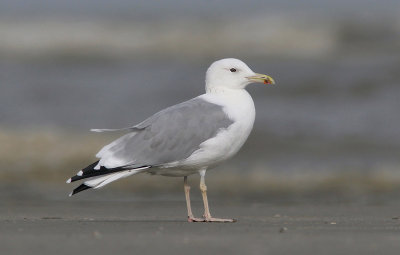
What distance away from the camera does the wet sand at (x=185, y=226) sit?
5.07 metres

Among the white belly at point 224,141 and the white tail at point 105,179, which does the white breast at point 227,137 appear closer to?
the white belly at point 224,141

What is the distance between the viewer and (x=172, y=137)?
23.5ft

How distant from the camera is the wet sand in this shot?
5.07 m

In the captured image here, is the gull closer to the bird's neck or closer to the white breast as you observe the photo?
the white breast

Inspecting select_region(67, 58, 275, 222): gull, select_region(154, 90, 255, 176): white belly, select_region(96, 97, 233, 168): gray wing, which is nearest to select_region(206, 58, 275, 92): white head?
select_region(154, 90, 255, 176): white belly

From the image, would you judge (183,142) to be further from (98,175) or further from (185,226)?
(185,226)

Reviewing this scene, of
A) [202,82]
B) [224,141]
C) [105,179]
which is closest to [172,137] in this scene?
[224,141]

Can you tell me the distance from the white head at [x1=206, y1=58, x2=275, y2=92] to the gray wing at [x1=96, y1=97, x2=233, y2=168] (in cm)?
43

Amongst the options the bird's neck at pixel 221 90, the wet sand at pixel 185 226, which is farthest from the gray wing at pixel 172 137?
the wet sand at pixel 185 226

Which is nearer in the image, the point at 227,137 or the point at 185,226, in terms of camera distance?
the point at 185,226

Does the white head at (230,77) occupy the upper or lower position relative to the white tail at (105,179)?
upper

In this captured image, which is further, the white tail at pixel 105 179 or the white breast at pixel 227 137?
the white breast at pixel 227 137

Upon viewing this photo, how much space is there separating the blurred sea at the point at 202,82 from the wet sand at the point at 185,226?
6.50ft

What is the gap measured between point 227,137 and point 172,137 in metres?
0.41
